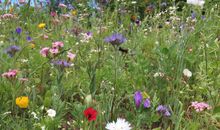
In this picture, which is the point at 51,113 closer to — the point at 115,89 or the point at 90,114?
the point at 90,114

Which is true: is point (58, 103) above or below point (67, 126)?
above

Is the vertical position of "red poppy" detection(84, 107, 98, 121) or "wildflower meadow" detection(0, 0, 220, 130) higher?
"red poppy" detection(84, 107, 98, 121)

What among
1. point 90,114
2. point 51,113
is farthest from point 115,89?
point 90,114

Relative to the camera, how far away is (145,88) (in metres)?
2.55

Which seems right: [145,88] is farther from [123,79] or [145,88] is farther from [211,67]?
[211,67]

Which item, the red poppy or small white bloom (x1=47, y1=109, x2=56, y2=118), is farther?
small white bloom (x1=47, y1=109, x2=56, y2=118)

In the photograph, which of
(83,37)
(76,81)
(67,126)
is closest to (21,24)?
(83,37)

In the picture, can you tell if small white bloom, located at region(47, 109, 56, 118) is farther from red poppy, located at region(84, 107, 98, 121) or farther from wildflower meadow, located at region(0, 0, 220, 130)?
red poppy, located at region(84, 107, 98, 121)

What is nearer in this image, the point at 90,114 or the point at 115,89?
the point at 90,114

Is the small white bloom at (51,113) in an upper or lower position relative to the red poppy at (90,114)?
lower

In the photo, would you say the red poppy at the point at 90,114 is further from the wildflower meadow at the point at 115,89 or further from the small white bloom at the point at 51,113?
the small white bloom at the point at 51,113

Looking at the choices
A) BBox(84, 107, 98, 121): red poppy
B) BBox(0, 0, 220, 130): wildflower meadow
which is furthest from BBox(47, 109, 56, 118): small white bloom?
BBox(84, 107, 98, 121): red poppy

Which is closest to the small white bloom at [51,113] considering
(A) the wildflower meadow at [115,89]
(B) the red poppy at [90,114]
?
(A) the wildflower meadow at [115,89]

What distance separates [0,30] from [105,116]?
2.73 meters
